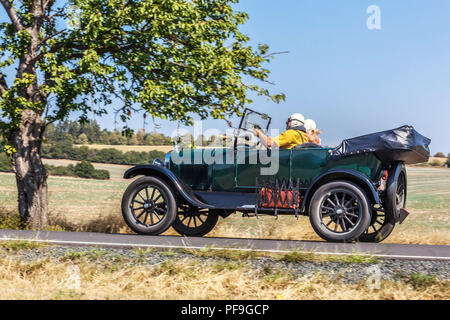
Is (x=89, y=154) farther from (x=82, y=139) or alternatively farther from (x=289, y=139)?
(x=289, y=139)

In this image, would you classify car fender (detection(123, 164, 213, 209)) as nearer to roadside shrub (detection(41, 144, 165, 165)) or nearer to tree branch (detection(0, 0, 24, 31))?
tree branch (detection(0, 0, 24, 31))

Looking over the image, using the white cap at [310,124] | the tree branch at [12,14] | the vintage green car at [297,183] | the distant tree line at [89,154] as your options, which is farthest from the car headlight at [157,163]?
the distant tree line at [89,154]

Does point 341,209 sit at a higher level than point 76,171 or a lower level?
higher

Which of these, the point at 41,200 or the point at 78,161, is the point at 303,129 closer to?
the point at 41,200

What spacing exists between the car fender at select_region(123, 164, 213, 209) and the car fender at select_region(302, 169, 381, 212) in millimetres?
1700

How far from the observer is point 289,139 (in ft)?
27.3

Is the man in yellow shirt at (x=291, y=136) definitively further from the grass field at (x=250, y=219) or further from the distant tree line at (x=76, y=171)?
the distant tree line at (x=76, y=171)

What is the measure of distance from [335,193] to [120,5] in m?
6.05

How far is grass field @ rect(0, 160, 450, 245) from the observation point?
10.0 meters

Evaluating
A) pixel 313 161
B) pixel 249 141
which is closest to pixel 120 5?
pixel 249 141

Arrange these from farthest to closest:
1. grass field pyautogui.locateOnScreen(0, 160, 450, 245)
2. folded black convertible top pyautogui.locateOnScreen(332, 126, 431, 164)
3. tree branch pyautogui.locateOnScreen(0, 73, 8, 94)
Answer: tree branch pyautogui.locateOnScreen(0, 73, 8, 94) → grass field pyautogui.locateOnScreen(0, 160, 450, 245) → folded black convertible top pyautogui.locateOnScreen(332, 126, 431, 164)

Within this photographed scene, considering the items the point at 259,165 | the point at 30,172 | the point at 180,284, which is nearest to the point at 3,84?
the point at 30,172

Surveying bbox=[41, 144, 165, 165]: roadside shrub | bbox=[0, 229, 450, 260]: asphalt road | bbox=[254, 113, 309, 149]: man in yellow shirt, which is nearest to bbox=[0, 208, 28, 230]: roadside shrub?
bbox=[0, 229, 450, 260]: asphalt road

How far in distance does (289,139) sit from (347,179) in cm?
114
